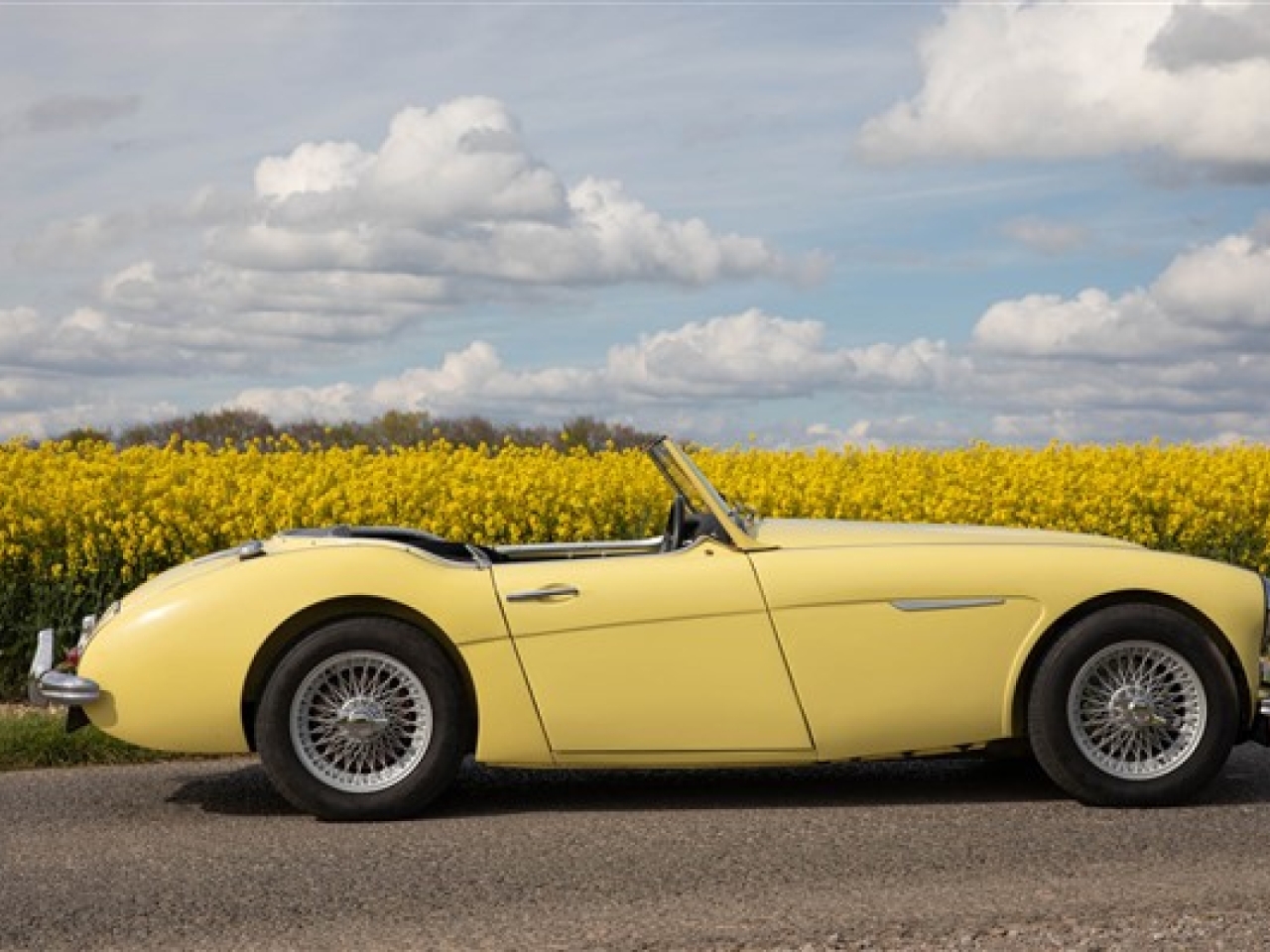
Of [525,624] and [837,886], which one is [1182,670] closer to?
[837,886]

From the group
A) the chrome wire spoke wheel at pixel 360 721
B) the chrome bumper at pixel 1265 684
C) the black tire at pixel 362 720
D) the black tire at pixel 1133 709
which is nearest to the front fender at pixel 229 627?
the black tire at pixel 362 720

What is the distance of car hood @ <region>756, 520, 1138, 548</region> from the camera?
7.28 m

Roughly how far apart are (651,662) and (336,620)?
1205 millimetres

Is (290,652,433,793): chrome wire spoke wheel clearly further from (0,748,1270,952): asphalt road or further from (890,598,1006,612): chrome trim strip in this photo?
(890,598,1006,612): chrome trim strip

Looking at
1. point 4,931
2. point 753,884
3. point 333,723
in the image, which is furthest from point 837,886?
point 4,931

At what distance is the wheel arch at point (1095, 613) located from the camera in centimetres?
711

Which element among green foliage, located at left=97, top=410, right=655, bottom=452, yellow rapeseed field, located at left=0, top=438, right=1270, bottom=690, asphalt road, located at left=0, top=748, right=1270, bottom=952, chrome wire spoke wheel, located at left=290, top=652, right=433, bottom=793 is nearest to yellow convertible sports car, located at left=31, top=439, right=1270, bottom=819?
chrome wire spoke wheel, located at left=290, top=652, right=433, bottom=793

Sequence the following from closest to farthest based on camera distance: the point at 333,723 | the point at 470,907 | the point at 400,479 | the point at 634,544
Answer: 1. the point at 470,907
2. the point at 333,723
3. the point at 634,544
4. the point at 400,479

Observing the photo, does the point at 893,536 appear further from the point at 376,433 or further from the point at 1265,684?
the point at 376,433

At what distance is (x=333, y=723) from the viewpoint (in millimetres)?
6855

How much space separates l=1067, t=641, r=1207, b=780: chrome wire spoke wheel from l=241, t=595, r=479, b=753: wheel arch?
90.6 inches

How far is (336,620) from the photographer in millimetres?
6973

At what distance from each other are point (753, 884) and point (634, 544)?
7.72 feet

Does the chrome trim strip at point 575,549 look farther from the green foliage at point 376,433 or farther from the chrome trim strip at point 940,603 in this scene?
the green foliage at point 376,433
